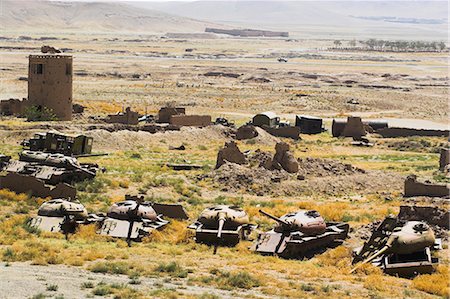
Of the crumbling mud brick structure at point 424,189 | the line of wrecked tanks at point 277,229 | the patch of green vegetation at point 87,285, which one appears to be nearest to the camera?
the patch of green vegetation at point 87,285

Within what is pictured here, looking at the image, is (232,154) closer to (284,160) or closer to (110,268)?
(284,160)

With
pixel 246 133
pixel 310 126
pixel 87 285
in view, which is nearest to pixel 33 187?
pixel 87 285

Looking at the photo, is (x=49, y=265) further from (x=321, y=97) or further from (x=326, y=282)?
(x=321, y=97)

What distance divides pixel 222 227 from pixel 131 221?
2308 millimetres

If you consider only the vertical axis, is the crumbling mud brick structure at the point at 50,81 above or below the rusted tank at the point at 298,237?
above

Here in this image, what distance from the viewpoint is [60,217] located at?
22812 mm

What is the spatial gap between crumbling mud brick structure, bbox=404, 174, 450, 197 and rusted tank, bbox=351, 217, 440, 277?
31.0 feet

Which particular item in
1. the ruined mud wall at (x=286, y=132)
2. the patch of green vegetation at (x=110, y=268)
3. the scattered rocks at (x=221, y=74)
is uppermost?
the scattered rocks at (x=221, y=74)

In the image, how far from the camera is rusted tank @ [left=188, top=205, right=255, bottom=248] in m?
21.9

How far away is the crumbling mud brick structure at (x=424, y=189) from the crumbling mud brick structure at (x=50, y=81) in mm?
22013

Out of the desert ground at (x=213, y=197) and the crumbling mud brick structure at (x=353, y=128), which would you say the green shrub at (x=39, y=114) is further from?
the crumbling mud brick structure at (x=353, y=128)

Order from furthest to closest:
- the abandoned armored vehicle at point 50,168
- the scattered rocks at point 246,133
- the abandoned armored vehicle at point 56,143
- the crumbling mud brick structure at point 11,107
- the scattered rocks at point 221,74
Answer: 1. the scattered rocks at point 221,74
2. the crumbling mud brick structure at point 11,107
3. the scattered rocks at point 246,133
4. the abandoned armored vehicle at point 56,143
5. the abandoned armored vehicle at point 50,168

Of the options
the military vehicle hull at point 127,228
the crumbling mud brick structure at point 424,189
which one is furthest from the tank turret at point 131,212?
the crumbling mud brick structure at point 424,189

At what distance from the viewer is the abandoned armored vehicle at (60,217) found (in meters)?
22.2
